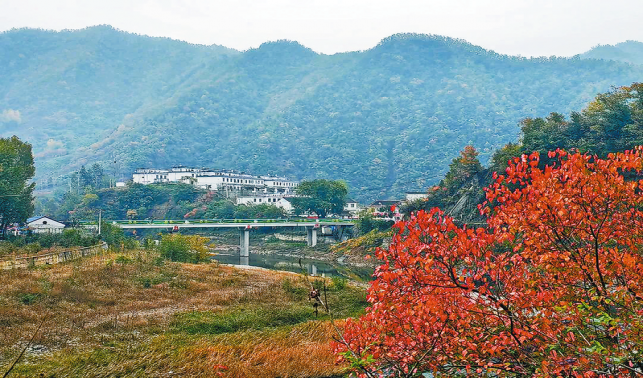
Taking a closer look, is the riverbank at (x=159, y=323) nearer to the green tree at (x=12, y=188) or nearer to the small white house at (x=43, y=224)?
the green tree at (x=12, y=188)

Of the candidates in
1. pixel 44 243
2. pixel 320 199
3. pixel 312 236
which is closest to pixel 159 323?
pixel 44 243

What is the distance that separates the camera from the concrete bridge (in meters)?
88.6

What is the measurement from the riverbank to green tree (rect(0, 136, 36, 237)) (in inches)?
1013

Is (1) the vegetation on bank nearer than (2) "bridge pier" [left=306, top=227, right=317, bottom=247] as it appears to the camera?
Yes

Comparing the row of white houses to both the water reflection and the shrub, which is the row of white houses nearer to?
the water reflection

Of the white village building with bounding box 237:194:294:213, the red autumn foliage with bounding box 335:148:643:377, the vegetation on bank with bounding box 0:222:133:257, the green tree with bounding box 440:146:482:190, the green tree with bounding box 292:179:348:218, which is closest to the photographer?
the red autumn foliage with bounding box 335:148:643:377

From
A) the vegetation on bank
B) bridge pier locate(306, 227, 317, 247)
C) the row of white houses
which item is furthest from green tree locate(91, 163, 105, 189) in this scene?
the vegetation on bank

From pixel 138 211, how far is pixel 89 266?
87616 mm

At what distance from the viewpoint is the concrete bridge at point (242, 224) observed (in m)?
88.6

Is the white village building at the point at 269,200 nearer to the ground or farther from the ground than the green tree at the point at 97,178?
nearer to the ground

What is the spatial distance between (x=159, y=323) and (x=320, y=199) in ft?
296

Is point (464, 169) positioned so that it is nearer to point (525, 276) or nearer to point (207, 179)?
point (525, 276)

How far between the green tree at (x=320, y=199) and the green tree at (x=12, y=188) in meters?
58.6

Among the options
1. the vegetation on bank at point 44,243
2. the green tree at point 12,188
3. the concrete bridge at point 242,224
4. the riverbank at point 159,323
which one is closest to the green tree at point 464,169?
the concrete bridge at point 242,224
